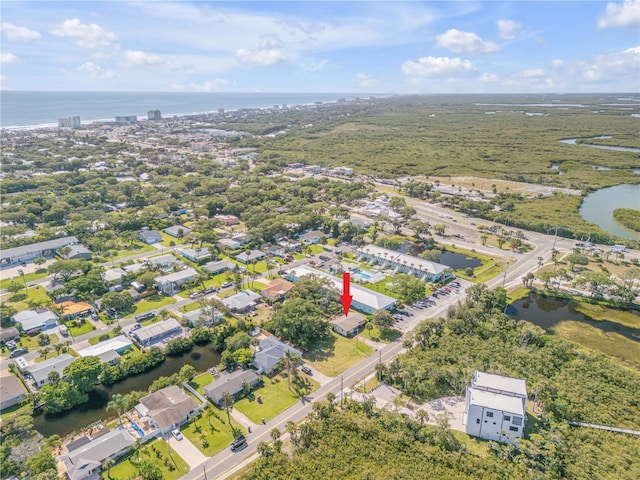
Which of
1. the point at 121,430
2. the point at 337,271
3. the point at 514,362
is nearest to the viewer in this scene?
the point at 121,430

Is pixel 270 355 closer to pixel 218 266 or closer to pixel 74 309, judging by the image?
pixel 218 266

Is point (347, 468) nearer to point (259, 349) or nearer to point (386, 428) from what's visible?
point (386, 428)

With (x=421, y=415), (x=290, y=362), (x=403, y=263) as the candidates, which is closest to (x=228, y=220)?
(x=403, y=263)

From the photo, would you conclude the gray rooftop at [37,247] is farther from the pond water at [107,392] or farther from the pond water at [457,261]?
the pond water at [457,261]

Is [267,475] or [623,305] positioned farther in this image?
[623,305]

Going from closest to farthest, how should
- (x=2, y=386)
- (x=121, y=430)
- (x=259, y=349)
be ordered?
1. (x=121, y=430)
2. (x=2, y=386)
3. (x=259, y=349)

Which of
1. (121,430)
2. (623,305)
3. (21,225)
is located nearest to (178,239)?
(21,225)
